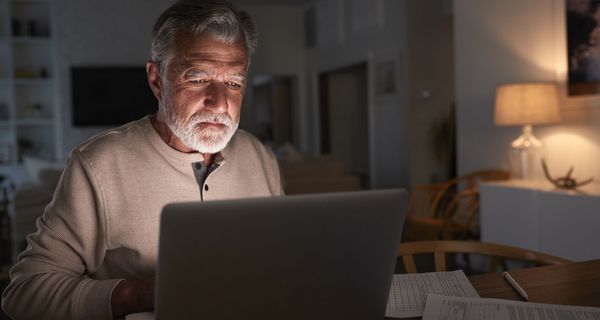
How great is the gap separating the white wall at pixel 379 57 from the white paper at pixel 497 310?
5.74m

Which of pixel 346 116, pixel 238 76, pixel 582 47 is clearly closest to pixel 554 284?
pixel 238 76

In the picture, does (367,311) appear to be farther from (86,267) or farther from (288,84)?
(288,84)

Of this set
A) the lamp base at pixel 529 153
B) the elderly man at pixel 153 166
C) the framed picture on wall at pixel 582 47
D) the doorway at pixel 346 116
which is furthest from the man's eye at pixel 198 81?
the doorway at pixel 346 116

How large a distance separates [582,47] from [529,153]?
751 millimetres

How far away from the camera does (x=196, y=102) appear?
1321 mm

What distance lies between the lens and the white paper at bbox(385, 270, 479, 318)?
99 cm

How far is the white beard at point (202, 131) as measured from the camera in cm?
131

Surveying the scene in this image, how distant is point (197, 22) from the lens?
127 centimetres

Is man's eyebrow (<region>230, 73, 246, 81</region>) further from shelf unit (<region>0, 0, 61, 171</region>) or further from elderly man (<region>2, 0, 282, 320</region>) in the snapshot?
shelf unit (<region>0, 0, 61, 171</region>)

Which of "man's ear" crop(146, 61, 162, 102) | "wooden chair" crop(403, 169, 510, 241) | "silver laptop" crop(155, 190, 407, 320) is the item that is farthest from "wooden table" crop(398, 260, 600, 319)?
"wooden chair" crop(403, 169, 510, 241)

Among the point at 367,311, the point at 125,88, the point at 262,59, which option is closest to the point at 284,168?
the point at 367,311

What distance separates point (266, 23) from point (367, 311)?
886 centimetres

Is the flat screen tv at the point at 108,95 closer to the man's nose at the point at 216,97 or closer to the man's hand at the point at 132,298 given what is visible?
the man's nose at the point at 216,97

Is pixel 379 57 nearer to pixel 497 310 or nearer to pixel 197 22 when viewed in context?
pixel 197 22
